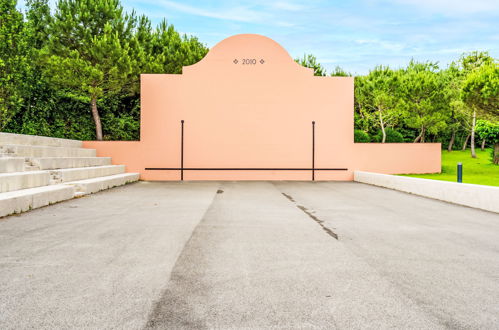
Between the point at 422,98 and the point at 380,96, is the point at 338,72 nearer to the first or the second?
the point at 380,96

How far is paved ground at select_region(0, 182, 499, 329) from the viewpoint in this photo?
2693 mm

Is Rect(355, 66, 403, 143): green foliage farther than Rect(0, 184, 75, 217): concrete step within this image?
Yes

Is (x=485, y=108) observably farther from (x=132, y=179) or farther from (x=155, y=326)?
(x=155, y=326)

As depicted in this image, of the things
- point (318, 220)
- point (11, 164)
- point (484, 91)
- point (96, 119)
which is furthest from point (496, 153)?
point (11, 164)

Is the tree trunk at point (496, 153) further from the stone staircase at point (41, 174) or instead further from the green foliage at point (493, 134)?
the stone staircase at point (41, 174)

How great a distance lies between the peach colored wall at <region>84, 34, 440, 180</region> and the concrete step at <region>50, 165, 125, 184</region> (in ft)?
9.18

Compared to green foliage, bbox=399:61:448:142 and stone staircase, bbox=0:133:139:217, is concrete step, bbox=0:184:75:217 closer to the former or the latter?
stone staircase, bbox=0:133:139:217

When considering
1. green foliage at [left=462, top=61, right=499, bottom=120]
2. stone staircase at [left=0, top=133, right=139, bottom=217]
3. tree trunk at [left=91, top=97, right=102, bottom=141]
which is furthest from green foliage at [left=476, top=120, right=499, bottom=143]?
tree trunk at [left=91, top=97, right=102, bottom=141]

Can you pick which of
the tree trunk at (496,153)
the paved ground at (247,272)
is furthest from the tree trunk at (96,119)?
the tree trunk at (496,153)

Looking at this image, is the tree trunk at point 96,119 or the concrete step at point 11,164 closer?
the concrete step at point 11,164

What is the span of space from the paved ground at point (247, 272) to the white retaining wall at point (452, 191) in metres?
1.74

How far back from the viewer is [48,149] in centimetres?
1290

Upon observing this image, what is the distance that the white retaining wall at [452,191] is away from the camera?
8602 millimetres

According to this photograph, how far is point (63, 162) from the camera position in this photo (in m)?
13.0
